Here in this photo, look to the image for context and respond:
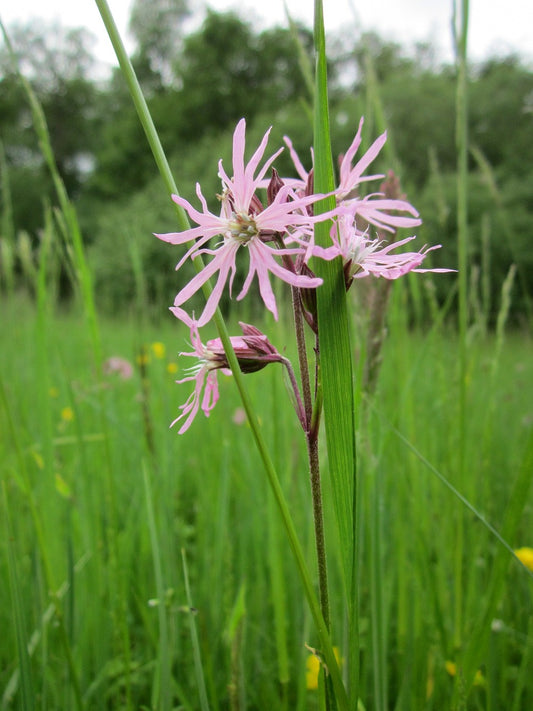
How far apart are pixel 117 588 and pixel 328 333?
1.74 ft

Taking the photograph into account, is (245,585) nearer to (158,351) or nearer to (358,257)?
(358,257)

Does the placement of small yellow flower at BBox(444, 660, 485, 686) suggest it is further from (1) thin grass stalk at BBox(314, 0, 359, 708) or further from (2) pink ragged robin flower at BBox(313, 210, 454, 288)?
(2) pink ragged robin flower at BBox(313, 210, 454, 288)

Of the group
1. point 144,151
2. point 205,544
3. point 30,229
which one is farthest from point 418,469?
point 30,229

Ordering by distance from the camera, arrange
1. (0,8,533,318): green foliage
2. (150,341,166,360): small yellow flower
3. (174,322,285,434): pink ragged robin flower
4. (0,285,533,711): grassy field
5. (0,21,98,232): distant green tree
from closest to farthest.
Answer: (174,322,285,434): pink ragged robin flower → (0,285,533,711): grassy field → (150,341,166,360): small yellow flower → (0,8,533,318): green foliage → (0,21,98,232): distant green tree

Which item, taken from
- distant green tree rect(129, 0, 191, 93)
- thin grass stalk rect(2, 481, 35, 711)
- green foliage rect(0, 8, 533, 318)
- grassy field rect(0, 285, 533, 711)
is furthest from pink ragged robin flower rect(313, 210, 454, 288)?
distant green tree rect(129, 0, 191, 93)

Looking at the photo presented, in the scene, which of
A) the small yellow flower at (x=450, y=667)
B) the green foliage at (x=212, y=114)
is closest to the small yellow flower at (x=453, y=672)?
the small yellow flower at (x=450, y=667)

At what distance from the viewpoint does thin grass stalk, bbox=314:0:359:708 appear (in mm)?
323

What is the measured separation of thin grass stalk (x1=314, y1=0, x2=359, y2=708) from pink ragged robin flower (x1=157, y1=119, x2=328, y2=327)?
2 cm

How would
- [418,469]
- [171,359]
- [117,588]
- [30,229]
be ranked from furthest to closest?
[30,229] → [171,359] → [418,469] → [117,588]

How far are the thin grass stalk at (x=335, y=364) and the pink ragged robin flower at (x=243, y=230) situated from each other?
0.02 m

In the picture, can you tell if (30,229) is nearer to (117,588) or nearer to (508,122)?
(508,122)

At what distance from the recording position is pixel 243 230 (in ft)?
1.22

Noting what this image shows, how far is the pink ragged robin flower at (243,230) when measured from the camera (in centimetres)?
33

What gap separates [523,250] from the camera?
734 cm
